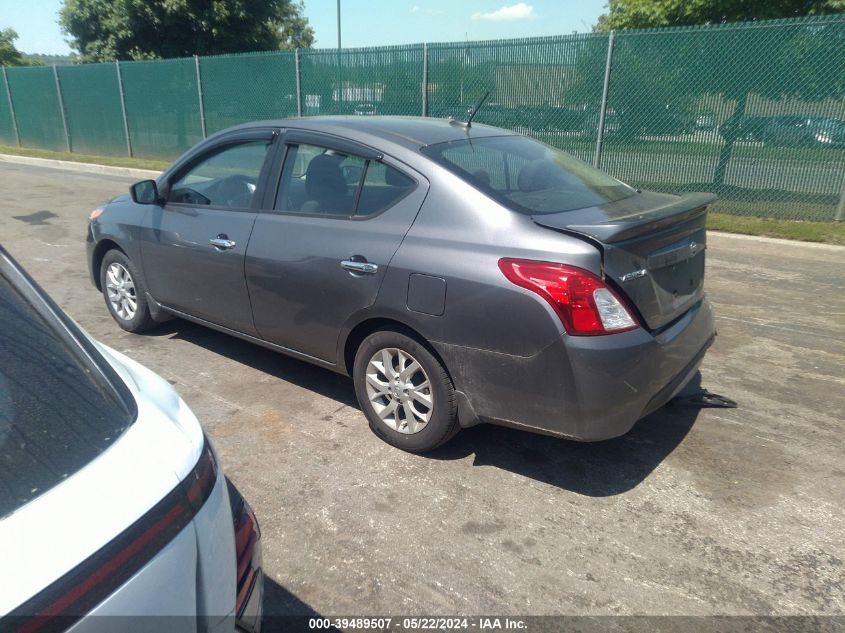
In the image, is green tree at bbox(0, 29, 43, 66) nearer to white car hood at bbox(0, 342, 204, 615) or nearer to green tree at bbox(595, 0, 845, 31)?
green tree at bbox(595, 0, 845, 31)

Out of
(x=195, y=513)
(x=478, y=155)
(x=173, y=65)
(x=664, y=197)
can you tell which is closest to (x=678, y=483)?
(x=664, y=197)

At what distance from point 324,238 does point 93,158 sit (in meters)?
18.7

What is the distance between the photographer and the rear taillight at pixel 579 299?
9.12 feet

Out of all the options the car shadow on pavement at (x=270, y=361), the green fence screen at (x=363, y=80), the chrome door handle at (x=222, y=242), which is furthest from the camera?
the green fence screen at (x=363, y=80)

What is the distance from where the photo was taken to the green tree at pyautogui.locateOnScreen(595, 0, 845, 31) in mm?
11789

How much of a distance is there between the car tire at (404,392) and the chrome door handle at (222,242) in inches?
46.1

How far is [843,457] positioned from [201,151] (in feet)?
14.4

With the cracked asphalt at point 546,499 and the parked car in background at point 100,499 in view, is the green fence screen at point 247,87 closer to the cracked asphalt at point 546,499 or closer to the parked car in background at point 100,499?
the cracked asphalt at point 546,499

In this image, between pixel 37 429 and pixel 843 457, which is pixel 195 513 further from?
pixel 843 457

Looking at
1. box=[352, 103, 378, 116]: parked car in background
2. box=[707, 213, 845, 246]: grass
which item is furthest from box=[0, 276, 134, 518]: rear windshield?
box=[352, 103, 378, 116]: parked car in background

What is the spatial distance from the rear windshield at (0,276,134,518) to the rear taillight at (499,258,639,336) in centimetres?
179

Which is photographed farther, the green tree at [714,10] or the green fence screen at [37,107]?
the green fence screen at [37,107]

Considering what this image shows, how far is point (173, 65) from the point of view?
16.8m

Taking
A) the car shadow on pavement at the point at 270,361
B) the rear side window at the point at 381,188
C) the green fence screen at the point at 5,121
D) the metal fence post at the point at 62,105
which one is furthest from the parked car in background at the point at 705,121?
the green fence screen at the point at 5,121
